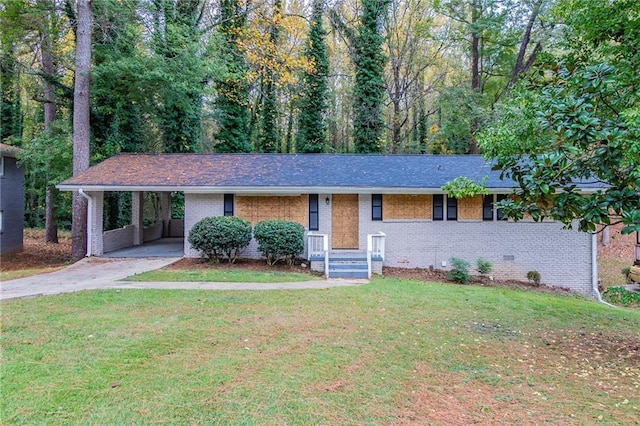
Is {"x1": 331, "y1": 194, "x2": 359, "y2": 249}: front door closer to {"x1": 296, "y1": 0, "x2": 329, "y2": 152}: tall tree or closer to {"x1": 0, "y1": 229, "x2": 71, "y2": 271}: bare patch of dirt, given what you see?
{"x1": 0, "y1": 229, "x2": 71, "y2": 271}: bare patch of dirt

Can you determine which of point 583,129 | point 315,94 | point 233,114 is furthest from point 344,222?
point 315,94

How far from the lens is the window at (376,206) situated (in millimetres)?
12477

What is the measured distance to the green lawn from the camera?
132 inches

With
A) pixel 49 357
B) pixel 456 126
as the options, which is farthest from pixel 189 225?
pixel 456 126

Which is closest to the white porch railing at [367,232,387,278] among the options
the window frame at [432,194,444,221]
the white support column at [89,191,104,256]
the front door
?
the front door

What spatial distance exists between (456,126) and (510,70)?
5229 mm

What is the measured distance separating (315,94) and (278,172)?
40.1 feet

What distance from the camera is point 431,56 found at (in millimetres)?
24547

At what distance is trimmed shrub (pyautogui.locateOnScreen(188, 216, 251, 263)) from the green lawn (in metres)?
3.87

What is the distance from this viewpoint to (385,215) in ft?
40.8

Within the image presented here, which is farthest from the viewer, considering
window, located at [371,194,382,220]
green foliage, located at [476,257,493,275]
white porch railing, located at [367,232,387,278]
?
window, located at [371,194,382,220]

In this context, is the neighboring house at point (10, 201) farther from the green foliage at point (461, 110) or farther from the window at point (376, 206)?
the green foliage at point (461, 110)

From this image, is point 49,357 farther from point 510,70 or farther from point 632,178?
point 510,70

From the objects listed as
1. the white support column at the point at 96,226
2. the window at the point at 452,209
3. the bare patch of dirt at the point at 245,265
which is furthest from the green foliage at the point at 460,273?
the white support column at the point at 96,226
